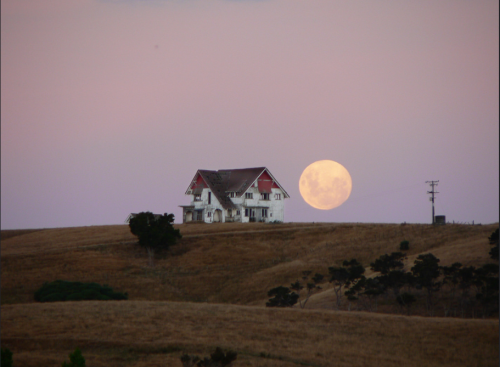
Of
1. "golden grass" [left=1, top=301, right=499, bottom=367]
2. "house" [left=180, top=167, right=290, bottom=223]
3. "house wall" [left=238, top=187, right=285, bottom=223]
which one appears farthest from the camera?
"house wall" [left=238, top=187, right=285, bottom=223]

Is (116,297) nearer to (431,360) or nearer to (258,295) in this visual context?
(258,295)

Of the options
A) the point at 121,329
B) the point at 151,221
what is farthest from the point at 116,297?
the point at 151,221

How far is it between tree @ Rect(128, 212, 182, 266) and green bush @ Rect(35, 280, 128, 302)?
17.3 m

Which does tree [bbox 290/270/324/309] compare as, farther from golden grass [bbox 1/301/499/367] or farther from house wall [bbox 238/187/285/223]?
house wall [bbox 238/187/285/223]

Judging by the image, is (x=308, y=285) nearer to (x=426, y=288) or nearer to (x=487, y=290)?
(x=426, y=288)

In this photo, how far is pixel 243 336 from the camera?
32.3 metres

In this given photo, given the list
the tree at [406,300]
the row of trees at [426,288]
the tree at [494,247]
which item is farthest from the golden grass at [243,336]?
the tree at [494,247]

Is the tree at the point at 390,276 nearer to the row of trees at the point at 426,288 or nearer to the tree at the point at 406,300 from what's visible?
the row of trees at the point at 426,288

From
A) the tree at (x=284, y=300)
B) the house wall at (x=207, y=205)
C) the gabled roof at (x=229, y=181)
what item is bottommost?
the tree at (x=284, y=300)

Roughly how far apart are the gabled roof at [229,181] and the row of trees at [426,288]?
127 feet

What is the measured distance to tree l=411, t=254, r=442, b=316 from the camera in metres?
47.6

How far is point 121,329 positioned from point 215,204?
191ft

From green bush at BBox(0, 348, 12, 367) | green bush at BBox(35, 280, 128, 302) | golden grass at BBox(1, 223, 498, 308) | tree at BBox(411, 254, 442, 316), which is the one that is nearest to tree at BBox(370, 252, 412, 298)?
tree at BBox(411, 254, 442, 316)

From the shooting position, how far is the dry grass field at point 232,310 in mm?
29750
